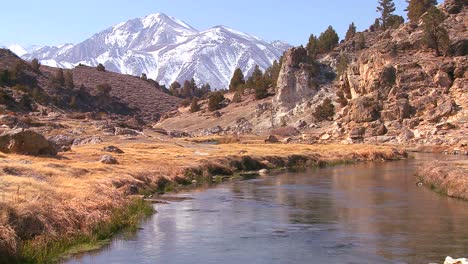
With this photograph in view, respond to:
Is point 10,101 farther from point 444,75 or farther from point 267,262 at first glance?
point 267,262

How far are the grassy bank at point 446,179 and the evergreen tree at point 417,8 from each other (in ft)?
390

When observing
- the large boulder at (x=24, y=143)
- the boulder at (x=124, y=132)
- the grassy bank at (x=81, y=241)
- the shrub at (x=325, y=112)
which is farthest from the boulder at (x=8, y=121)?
the shrub at (x=325, y=112)

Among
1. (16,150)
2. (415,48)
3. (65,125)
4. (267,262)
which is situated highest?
(415,48)

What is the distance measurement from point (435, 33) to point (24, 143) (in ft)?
355

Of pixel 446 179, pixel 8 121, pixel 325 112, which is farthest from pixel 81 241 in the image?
pixel 325 112

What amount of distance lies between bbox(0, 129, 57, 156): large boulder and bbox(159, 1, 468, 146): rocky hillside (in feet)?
230

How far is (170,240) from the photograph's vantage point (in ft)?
93.8

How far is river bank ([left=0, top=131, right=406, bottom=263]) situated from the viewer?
2475cm

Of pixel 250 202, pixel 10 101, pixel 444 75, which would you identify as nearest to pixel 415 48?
pixel 444 75

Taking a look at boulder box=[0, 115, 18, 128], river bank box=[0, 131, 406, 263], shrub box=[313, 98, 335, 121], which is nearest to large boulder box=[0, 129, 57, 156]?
river bank box=[0, 131, 406, 263]

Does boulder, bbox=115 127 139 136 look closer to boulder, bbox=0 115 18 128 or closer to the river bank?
boulder, bbox=0 115 18 128

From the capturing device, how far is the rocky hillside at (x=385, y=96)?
114 m

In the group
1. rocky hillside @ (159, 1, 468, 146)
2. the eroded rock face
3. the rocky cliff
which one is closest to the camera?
the rocky cliff

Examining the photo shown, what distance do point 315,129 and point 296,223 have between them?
362 ft
